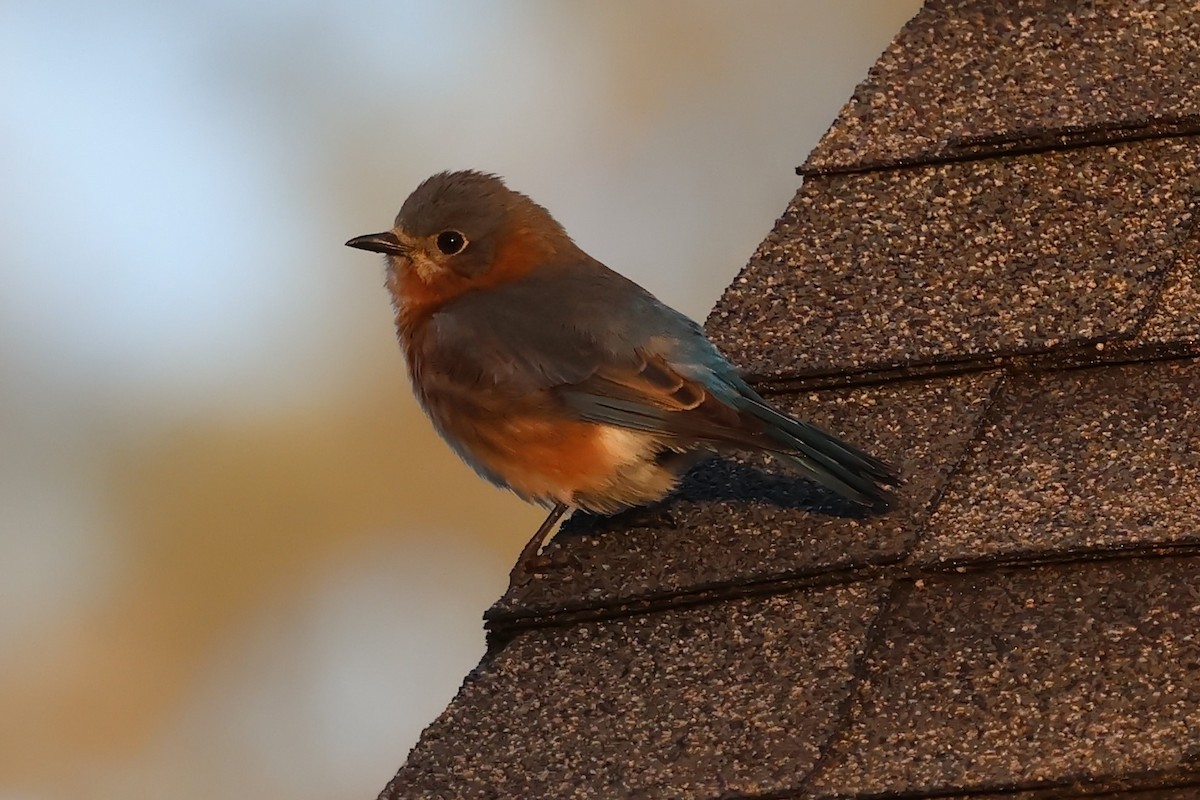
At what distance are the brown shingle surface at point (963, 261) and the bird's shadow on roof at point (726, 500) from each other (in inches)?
8.6

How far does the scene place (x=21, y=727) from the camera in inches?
350

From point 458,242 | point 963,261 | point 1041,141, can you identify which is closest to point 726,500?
point 963,261

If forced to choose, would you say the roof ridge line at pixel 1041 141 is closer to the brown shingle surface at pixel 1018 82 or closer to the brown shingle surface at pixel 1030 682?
the brown shingle surface at pixel 1018 82

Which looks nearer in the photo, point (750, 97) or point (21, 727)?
point (21, 727)

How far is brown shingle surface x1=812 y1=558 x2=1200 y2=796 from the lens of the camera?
7.74 feet

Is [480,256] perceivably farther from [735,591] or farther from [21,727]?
[21,727]

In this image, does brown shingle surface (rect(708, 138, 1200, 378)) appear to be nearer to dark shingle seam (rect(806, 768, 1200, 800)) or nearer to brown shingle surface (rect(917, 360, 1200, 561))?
brown shingle surface (rect(917, 360, 1200, 561))

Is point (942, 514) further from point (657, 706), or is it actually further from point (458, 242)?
point (458, 242)

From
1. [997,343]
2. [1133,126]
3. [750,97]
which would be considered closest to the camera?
[997,343]

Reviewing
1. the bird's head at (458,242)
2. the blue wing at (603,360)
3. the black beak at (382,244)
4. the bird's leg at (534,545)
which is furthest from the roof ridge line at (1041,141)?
the black beak at (382,244)

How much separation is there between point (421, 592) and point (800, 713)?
7.16 m

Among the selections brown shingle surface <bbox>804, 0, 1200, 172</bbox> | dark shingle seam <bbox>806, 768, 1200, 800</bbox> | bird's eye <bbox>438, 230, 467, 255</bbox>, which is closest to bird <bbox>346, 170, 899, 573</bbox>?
bird's eye <bbox>438, 230, 467, 255</bbox>

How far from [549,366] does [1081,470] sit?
4.83 feet

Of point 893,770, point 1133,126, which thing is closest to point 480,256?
point 1133,126
